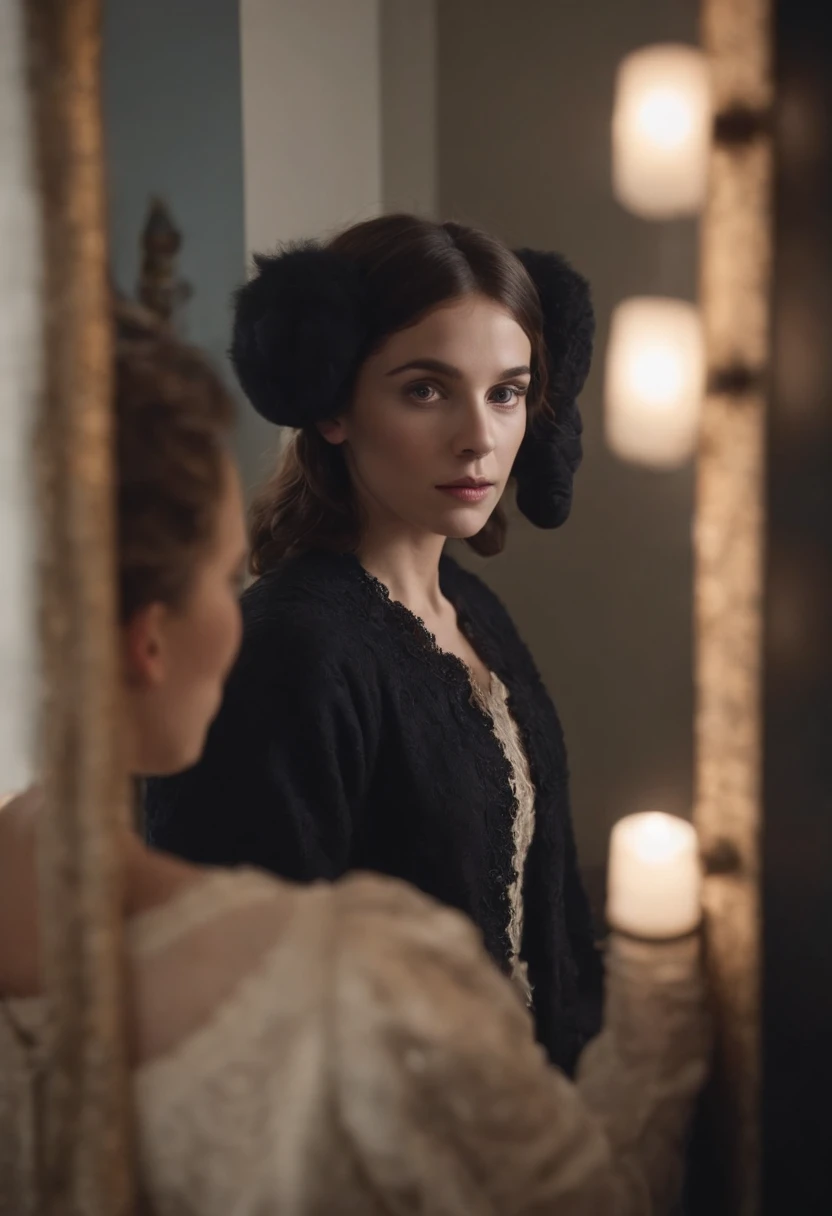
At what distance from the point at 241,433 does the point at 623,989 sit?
0.47 metres

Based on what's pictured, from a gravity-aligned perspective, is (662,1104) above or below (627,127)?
below

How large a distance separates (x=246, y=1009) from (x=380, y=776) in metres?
0.28

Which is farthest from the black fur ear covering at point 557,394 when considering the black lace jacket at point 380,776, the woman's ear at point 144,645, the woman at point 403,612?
the woman's ear at point 144,645

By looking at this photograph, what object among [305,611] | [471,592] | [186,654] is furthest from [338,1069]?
[471,592]

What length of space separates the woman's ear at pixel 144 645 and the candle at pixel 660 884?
0.37m

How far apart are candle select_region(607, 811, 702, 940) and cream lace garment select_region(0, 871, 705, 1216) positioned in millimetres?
160

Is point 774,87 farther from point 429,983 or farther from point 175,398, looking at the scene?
point 429,983

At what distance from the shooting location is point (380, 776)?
35.7 inches

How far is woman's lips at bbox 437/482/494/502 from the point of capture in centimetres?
92

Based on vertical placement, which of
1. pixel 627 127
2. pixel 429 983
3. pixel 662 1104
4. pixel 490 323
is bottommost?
pixel 662 1104

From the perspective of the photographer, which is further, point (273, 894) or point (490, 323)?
point (490, 323)

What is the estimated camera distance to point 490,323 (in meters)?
0.92

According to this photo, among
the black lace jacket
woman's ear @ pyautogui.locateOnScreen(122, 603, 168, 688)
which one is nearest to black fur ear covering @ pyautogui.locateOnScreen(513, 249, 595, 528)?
the black lace jacket

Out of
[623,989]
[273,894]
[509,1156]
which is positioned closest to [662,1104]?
[623,989]
